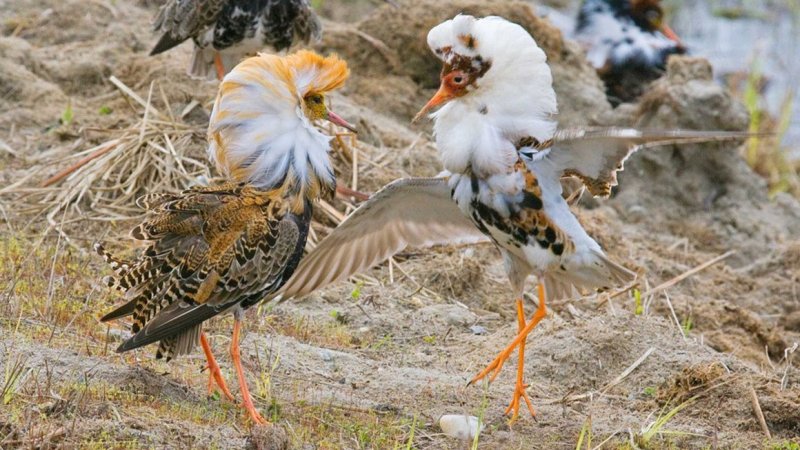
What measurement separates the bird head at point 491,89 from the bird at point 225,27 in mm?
3682

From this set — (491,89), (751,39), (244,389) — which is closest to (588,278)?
(491,89)

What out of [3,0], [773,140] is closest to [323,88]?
[3,0]

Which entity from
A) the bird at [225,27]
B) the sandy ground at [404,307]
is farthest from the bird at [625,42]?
the bird at [225,27]

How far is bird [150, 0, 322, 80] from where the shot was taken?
9266 millimetres

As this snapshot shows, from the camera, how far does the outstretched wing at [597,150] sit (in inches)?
222

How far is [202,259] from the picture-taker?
564 cm

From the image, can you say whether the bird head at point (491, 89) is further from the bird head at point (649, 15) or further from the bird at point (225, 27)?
the bird head at point (649, 15)

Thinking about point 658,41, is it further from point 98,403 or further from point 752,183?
point 98,403

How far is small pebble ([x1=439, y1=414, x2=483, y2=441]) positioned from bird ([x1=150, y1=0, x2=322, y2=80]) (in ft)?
14.7

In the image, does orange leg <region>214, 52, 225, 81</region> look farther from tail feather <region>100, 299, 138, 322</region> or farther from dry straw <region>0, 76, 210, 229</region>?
tail feather <region>100, 299, 138, 322</region>

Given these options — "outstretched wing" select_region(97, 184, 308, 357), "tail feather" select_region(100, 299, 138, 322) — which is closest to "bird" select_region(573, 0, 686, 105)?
"outstretched wing" select_region(97, 184, 308, 357)

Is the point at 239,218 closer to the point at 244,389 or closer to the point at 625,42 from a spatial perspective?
the point at 244,389

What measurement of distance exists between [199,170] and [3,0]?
427 cm

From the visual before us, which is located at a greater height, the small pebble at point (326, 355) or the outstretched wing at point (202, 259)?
the outstretched wing at point (202, 259)
